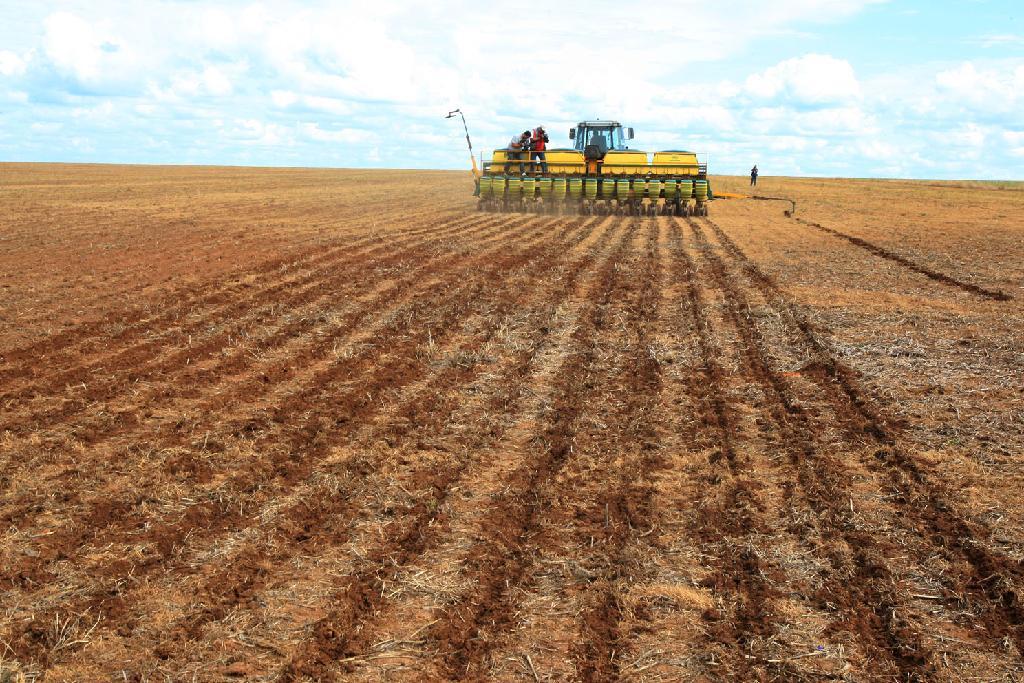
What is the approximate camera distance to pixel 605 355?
33.7 feet

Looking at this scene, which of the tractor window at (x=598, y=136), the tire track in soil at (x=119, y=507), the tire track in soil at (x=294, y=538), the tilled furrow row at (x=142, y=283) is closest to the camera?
the tire track in soil at (x=294, y=538)

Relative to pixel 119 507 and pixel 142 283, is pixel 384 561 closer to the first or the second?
pixel 119 507

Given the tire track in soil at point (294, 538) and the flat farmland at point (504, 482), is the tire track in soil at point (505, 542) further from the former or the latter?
the tire track in soil at point (294, 538)

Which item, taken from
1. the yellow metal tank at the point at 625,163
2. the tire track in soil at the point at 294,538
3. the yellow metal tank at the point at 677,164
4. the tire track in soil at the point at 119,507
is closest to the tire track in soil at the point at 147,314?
the tire track in soil at the point at 119,507

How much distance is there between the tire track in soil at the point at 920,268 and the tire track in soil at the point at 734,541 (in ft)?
28.5

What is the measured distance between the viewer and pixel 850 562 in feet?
16.9

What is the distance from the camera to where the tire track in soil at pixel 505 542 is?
4.29 metres

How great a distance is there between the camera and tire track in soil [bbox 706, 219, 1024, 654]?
4.70 metres

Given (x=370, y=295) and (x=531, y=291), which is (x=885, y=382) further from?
(x=370, y=295)

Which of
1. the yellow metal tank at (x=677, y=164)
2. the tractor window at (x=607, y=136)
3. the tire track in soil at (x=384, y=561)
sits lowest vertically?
the tire track in soil at (x=384, y=561)

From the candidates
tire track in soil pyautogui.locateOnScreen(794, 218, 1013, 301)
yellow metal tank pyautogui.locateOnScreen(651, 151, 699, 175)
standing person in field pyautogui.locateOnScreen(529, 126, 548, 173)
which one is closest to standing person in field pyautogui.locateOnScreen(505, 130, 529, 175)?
standing person in field pyautogui.locateOnScreen(529, 126, 548, 173)

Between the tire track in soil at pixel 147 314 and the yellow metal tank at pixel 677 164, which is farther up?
the yellow metal tank at pixel 677 164

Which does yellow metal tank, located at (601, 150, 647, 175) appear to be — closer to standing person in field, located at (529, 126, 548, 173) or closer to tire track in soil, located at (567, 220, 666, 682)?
standing person in field, located at (529, 126, 548, 173)

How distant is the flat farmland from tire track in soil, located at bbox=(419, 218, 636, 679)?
0.02 m
